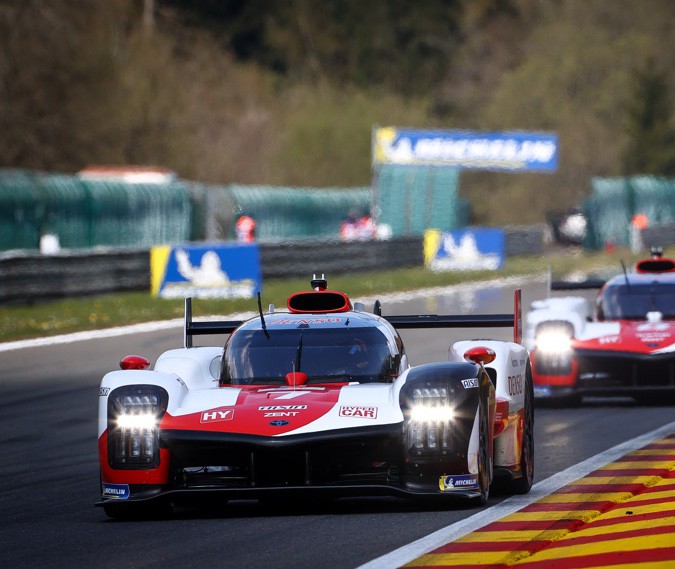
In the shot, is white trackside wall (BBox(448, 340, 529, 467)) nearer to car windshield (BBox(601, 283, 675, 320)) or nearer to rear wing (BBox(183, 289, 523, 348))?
rear wing (BBox(183, 289, 523, 348))

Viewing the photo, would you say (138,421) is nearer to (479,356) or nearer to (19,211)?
(479,356)

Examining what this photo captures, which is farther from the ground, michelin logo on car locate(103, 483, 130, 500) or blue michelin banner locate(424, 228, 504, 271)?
blue michelin banner locate(424, 228, 504, 271)

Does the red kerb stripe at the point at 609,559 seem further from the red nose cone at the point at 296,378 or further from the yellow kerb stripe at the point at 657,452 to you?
A: the yellow kerb stripe at the point at 657,452

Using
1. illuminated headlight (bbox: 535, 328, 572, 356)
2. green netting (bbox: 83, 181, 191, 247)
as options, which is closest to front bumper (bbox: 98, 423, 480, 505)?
illuminated headlight (bbox: 535, 328, 572, 356)

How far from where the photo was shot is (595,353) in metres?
16.0

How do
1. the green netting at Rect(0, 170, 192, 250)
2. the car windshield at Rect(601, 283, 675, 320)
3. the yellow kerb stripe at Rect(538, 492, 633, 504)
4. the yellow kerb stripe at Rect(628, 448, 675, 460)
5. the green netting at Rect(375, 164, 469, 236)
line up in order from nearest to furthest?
the yellow kerb stripe at Rect(538, 492, 633, 504)
the yellow kerb stripe at Rect(628, 448, 675, 460)
the car windshield at Rect(601, 283, 675, 320)
the green netting at Rect(0, 170, 192, 250)
the green netting at Rect(375, 164, 469, 236)

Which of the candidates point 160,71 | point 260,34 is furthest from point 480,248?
point 260,34

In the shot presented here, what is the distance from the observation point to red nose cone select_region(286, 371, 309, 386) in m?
9.66

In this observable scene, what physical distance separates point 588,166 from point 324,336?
228 ft

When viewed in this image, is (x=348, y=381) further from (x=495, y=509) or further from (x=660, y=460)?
(x=660, y=460)

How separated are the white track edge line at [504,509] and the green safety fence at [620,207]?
146 ft

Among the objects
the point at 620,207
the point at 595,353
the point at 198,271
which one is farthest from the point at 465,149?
the point at 595,353

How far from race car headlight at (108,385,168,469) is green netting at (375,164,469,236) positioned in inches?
1650

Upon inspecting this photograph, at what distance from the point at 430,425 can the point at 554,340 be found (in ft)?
25.2
